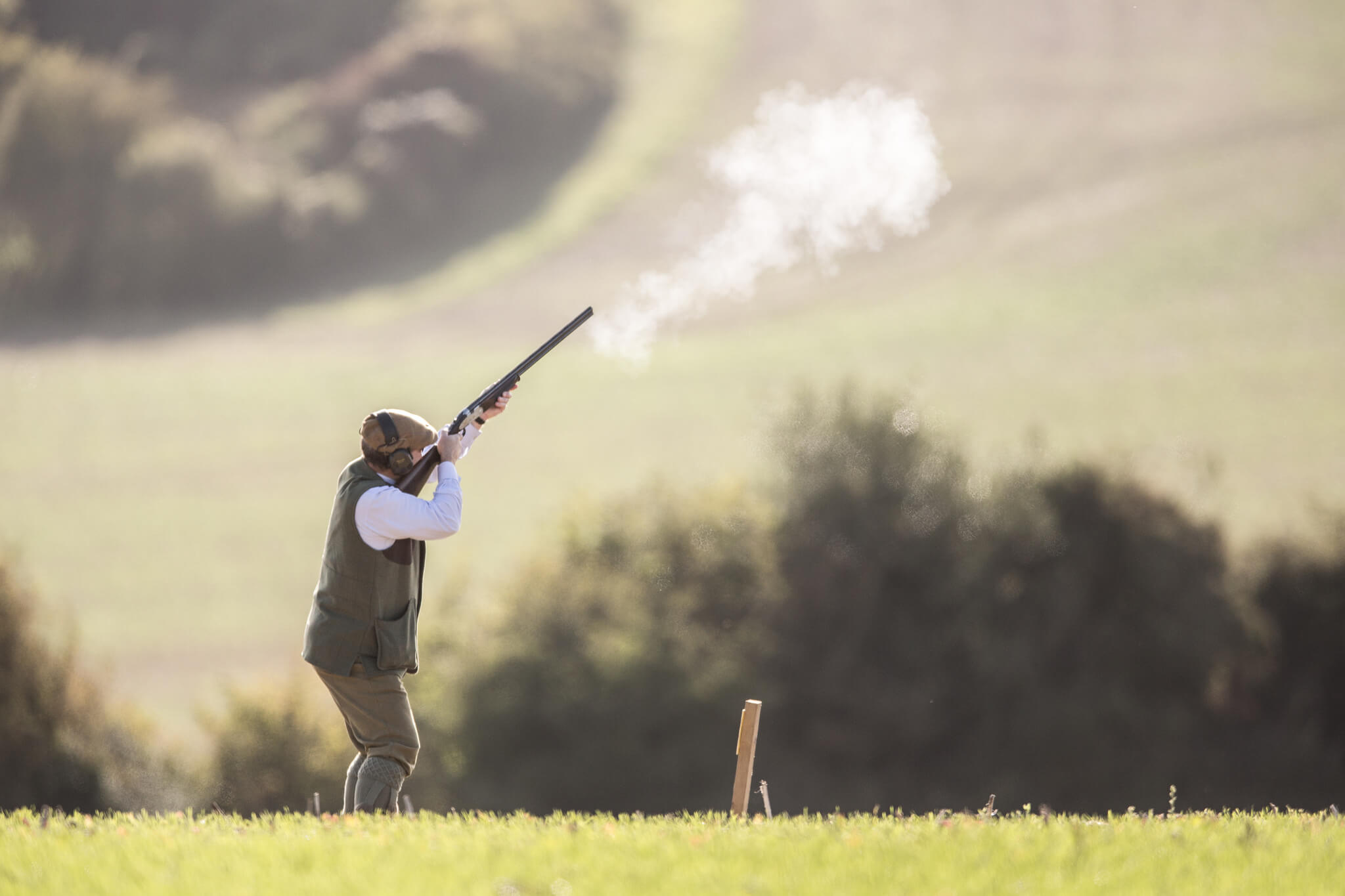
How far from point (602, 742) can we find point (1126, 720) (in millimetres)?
18188

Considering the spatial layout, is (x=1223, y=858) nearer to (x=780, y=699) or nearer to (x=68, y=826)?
(x=68, y=826)

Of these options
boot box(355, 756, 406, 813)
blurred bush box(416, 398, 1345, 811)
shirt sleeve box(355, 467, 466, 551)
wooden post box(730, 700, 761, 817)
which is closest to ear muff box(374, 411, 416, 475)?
shirt sleeve box(355, 467, 466, 551)

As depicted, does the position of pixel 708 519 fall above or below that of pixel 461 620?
above

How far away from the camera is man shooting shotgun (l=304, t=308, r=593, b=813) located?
25.7 feet

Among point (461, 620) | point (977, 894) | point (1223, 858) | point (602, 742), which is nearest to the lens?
point (977, 894)

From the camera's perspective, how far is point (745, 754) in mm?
9195

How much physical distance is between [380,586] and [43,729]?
34688mm

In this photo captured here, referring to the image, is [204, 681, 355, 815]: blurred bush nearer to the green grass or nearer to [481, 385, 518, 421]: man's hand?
[481, 385, 518, 421]: man's hand

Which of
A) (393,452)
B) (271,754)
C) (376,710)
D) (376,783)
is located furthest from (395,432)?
(271,754)

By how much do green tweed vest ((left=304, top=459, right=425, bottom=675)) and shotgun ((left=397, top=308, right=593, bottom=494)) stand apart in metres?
0.28

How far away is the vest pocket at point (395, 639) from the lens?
795cm

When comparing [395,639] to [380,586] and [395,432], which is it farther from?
[395,432]

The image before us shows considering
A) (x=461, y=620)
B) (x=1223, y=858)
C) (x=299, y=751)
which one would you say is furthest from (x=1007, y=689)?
(x=1223, y=858)

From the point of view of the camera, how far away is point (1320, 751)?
145ft
